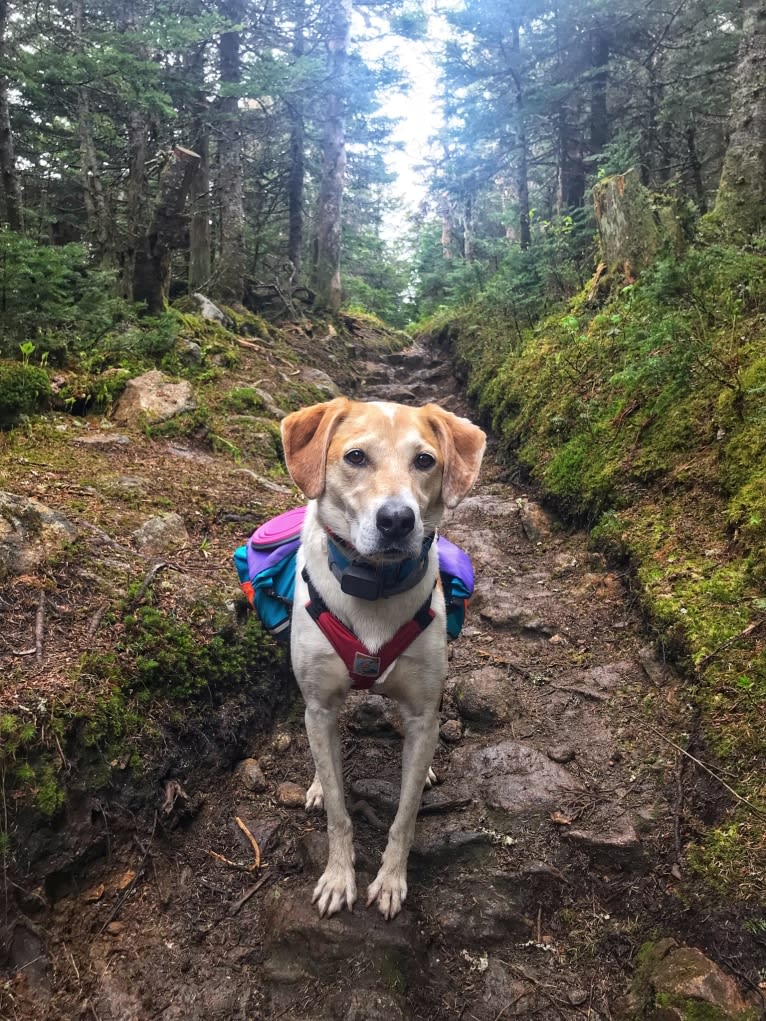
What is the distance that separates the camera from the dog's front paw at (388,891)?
9.09ft

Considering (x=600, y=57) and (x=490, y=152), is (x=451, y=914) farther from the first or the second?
(x=490, y=152)

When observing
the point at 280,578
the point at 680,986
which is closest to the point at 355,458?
the point at 280,578

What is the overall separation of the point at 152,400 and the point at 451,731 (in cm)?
476

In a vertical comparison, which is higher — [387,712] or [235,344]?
[235,344]

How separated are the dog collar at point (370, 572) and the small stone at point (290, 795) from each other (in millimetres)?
1385

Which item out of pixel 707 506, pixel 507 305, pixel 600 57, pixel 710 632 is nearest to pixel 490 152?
pixel 600 57

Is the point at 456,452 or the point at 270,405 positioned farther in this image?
the point at 270,405

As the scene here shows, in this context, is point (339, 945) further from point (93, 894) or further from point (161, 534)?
point (161, 534)

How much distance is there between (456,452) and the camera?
3.20 m

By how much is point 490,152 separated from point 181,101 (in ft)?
30.2

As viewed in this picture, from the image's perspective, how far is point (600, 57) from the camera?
14.4 metres

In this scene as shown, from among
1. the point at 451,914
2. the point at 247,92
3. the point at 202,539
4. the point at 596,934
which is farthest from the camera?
the point at 247,92

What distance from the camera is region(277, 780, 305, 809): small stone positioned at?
3441mm

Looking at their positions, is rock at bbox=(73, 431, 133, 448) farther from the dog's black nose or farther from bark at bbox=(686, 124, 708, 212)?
bark at bbox=(686, 124, 708, 212)
